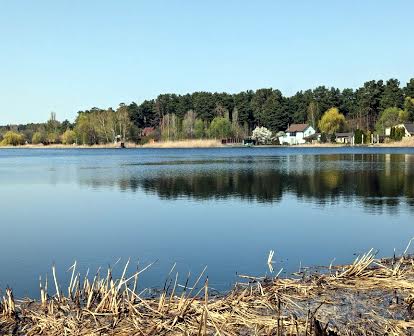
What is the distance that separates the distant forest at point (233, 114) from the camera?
379 feet

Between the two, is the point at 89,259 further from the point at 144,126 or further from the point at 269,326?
the point at 144,126

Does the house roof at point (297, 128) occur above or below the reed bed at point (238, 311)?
above

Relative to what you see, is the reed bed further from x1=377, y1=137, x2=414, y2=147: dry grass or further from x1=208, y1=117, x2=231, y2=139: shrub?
x1=208, y1=117, x2=231, y2=139: shrub

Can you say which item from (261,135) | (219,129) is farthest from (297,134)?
(219,129)

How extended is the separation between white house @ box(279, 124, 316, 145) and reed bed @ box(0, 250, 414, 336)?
11457 cm

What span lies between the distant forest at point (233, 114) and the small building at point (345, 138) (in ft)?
18.7

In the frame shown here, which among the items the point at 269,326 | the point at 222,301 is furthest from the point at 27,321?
the point at 269,326

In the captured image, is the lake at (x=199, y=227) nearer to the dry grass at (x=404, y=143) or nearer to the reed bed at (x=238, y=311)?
the reed bed at (x=238, y=311)

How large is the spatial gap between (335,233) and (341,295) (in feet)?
21.2

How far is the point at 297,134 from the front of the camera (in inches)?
4776

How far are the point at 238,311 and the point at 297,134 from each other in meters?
117

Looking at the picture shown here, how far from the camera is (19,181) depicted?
31453 millimetres

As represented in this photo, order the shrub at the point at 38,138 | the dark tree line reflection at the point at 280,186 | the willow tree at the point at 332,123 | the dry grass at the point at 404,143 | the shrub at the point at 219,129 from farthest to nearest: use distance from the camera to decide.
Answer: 1. the shrub at the point at 38,138
2. the shrub at the point at 219,129
3. the willow tree at the point at 332,123
4. the dry grass at the point at 404,143
5. the dark tree line reflection at the point at 280,186

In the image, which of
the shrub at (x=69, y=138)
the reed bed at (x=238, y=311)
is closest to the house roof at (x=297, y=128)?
the shrub at (x=69, y=138)
